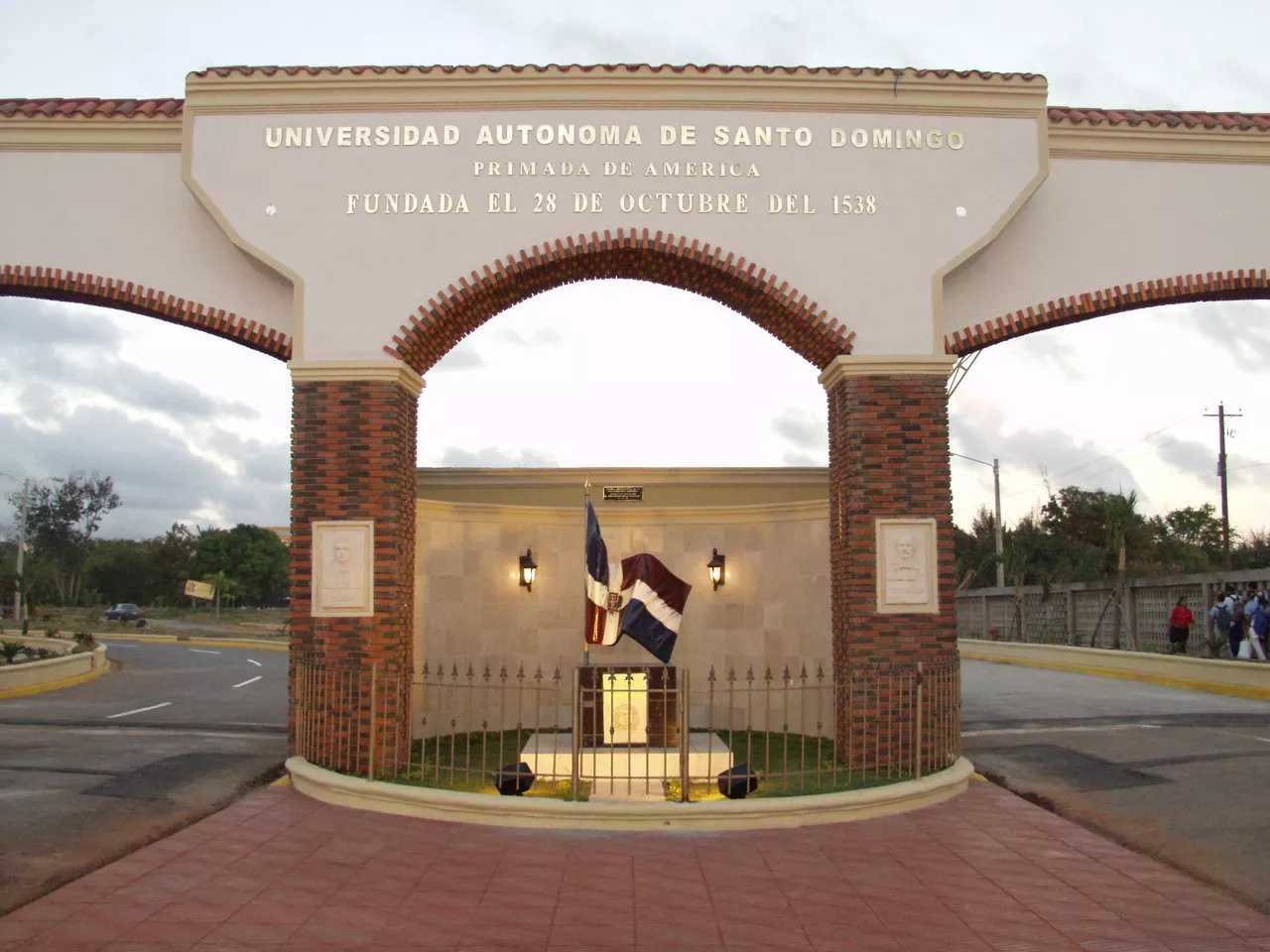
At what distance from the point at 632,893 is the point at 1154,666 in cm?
1674

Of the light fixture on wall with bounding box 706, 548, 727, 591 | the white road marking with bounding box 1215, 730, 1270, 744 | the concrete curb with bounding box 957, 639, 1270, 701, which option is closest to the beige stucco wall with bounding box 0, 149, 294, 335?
the light fixture on wall with bounding box 706, 548, 727, 591

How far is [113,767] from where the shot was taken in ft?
34.4

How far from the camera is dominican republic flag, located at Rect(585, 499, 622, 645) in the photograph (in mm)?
11055

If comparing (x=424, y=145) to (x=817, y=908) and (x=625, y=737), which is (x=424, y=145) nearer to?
(x=625, y=737)

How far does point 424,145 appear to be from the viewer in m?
10.9

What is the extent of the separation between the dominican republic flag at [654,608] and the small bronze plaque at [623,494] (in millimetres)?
3123

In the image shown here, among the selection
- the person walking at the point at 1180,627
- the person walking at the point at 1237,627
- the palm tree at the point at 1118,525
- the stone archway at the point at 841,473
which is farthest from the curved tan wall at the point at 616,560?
the palm tree at the point at 1118,525

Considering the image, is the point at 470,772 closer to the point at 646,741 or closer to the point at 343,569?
the point at 646,741

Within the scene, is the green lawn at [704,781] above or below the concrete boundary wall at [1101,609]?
below

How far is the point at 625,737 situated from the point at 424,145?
6.16 m

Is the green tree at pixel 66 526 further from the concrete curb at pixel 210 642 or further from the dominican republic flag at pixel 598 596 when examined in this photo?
the dominican republic flag at pixel 598 596

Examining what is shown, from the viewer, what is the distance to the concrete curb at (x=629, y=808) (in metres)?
8.46

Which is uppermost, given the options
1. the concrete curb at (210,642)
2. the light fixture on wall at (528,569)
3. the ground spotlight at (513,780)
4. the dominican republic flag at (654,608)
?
the light fixture on wall at (528,569)

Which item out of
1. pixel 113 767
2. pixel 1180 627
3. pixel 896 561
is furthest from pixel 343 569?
pixel 1180 627
